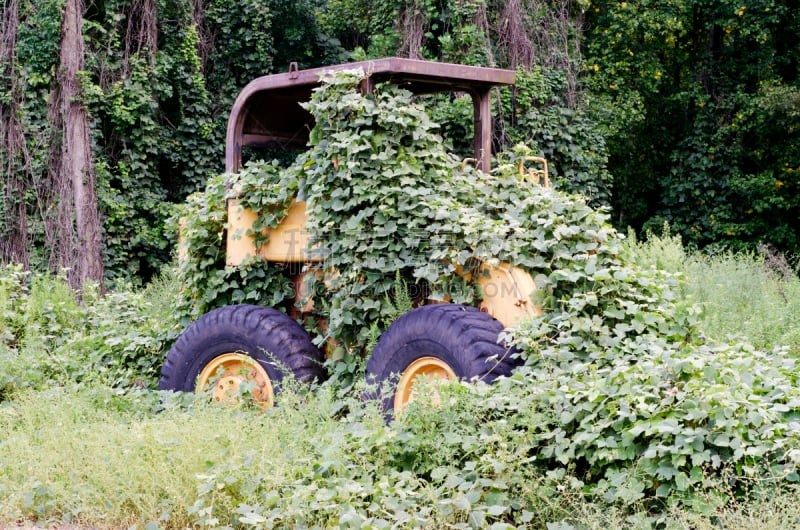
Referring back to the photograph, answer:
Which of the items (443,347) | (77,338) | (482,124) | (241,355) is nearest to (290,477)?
(443,347)

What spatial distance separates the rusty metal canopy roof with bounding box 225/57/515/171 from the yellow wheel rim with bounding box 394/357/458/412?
2.14m

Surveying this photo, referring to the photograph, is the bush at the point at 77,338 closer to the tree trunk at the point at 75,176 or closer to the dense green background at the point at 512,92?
the tree trunk at the point at 75,176

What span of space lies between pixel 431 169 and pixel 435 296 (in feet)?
3.33

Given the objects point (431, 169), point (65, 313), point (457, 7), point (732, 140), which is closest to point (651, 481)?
point (431, 169)

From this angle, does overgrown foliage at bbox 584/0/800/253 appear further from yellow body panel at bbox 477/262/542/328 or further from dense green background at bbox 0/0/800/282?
yellow body panel at bbox 477/262/542/328

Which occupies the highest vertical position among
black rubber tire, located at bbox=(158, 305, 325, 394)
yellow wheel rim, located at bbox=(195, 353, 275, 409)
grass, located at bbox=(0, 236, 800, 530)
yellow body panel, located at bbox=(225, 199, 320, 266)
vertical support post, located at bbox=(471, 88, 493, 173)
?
vertical support post, located at bbox=(471, 88, 493, 173)

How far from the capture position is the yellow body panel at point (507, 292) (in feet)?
17.6

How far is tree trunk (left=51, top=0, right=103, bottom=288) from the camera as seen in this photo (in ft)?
44.2

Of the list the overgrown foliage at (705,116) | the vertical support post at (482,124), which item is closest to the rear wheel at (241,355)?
the vertical support post at (482,124)

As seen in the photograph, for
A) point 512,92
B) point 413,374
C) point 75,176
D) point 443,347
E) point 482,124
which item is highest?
point 512,92

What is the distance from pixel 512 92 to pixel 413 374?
10462 millimetres

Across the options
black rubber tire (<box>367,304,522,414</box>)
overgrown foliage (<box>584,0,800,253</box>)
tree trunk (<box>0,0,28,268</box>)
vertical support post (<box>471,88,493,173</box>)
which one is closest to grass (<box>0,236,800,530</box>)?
black rubber tire (<box>367,304,522,414</box>)

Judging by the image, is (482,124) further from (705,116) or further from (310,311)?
(705,116)

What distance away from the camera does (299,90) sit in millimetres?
6984
